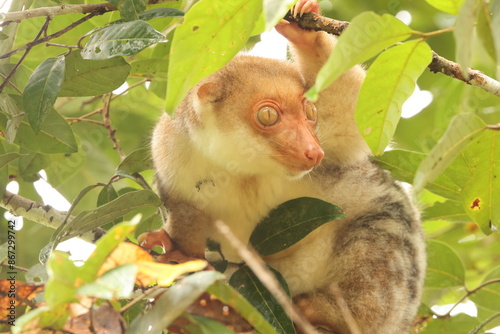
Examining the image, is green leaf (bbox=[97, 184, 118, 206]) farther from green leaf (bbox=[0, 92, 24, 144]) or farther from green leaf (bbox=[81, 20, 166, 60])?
green leaf (bbox=[81, 20, 166, 60])

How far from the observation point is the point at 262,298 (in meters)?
2.81

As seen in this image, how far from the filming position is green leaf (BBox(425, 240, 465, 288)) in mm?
4020

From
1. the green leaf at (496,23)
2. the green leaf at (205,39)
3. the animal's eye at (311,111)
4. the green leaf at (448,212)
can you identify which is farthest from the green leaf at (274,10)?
the green leaf at (448,212)

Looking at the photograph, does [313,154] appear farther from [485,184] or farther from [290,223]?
[485,184]

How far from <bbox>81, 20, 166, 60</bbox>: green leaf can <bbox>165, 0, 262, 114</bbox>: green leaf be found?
A: 248 millimetres

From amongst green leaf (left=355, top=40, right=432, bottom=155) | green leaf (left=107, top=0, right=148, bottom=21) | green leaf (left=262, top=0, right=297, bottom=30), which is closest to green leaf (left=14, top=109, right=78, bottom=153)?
green leaf (left=107, top=0, right=148, bottom=21)

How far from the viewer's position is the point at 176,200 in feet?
11.9

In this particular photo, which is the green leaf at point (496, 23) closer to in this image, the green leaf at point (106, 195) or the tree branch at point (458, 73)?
the tree branch at point (458, 73)

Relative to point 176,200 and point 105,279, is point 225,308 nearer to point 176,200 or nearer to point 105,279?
point 105,279

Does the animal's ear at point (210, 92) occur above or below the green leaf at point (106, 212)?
above

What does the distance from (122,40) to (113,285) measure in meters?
1.36

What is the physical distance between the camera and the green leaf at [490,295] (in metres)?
3.87

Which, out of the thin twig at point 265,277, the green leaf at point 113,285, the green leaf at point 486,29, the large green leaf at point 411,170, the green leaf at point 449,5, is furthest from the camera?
the large green leaf at point 411,170

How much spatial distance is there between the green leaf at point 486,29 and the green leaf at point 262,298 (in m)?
1.36
